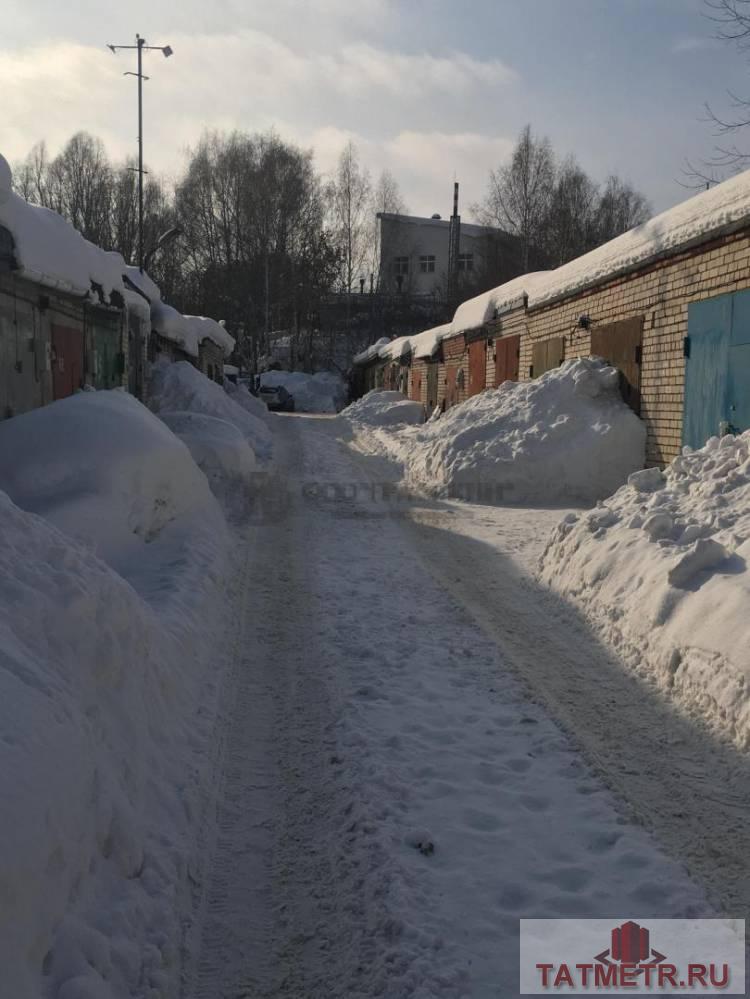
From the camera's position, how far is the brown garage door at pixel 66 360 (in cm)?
1106

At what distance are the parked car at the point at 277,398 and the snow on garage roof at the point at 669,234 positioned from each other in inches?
1070

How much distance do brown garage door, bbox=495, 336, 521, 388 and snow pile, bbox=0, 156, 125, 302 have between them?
845 cm

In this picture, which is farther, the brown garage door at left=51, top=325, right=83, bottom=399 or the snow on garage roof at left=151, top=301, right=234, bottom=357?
the snow on garage roof at left=151, top=301, right=234, bottom=357

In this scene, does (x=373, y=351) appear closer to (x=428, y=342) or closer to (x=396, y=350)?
(x=396, y=350)

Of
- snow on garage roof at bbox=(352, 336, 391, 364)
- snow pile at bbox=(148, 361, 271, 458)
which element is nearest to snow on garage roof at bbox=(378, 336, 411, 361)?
snow on garage roof at bbox=(352, 336, 391, 364)

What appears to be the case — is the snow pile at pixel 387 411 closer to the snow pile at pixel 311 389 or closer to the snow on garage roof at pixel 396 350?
the snow on garage roof at pixel 396 350

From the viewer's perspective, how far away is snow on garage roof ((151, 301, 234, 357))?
19.5 metres

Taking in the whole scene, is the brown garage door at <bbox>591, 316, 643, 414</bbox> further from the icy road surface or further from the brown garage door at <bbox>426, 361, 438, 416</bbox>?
the brown garage door at <bbox>426, 361, 438, 416</bbox>

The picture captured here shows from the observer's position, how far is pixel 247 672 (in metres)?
4.99

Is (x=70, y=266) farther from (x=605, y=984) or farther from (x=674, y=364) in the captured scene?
(x=605, y=984)

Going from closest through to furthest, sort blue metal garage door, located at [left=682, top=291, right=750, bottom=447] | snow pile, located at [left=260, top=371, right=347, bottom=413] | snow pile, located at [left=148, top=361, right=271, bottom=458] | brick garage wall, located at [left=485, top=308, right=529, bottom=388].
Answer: blue metal garage door, located at [left=682, top=291, right=750, bottom=447] → brick garage wall, located at [left=485, top=308, right=529, bottom=388] → snow pile, located at [left=148, top=361, right=271, bottom=458] → snow pile, located at [left=260, top=371, right=347, bottom=413]

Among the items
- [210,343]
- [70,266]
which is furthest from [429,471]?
[210,343]

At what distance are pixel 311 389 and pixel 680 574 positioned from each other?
39996 mm

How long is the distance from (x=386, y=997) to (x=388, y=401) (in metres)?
27.1
